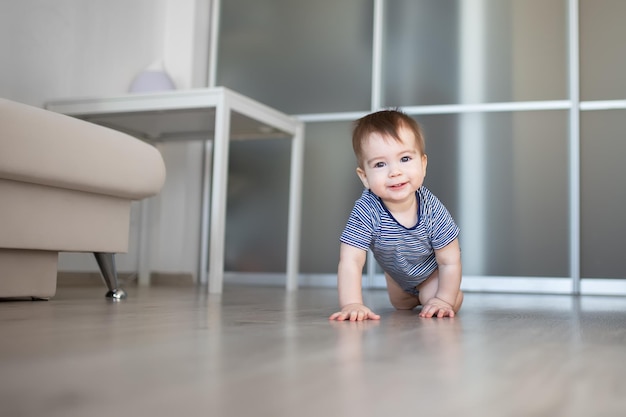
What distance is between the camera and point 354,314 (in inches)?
48.3

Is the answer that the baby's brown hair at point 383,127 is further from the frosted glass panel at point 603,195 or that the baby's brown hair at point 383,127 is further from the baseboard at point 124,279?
the frosted glass panel at point 603,195

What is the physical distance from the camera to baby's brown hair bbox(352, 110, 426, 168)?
139 centimetres

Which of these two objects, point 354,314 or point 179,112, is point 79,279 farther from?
Result: point 354,314

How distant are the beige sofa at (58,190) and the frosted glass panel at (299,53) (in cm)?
182

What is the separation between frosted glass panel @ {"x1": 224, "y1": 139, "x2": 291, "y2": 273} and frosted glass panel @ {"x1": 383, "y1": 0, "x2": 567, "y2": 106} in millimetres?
646

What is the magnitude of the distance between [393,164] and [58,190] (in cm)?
78

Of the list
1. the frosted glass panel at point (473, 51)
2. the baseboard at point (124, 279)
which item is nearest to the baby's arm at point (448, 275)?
the baseboard at point (124, 279)

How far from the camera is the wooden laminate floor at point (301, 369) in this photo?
456 mm

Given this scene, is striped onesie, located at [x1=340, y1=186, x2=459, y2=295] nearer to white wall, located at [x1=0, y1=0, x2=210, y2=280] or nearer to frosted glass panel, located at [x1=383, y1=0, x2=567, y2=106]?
white wall, located at [x1=0, y1=0, x2=210, y2=280]

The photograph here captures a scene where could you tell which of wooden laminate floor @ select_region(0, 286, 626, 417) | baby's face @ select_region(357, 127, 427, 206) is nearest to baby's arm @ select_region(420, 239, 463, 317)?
baby's face @ select_region(357, 127, 427, 206)

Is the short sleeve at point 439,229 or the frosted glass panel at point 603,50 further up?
the frosted glass panel at point 603,50

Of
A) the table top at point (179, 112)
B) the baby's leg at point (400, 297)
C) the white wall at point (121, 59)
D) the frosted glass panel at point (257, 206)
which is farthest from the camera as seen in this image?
the frosted glass panel at point (257, 206)

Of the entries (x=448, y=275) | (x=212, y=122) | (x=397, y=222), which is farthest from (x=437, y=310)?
(x=212, y=122)

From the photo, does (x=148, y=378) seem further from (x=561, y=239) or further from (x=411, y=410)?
(x=561, y=239)
